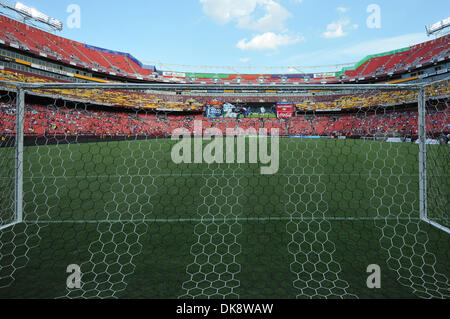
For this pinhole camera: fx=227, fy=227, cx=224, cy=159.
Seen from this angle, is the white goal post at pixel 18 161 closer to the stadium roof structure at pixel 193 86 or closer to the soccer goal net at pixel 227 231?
the soccer goal net at pixel 227 231

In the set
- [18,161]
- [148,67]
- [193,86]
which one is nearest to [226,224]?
[193,86]

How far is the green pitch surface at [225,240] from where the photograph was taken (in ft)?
4.99

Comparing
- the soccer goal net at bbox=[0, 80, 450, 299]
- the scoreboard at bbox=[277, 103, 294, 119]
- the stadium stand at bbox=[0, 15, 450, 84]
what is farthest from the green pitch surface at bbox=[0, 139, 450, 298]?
the scoreboard at bbox=[277, 103, 294, 119]

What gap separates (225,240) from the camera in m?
2.13

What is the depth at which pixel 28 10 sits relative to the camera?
24406 millimetres

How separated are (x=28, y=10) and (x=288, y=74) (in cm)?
3656

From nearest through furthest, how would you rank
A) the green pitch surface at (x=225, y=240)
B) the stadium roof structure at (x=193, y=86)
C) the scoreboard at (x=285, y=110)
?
the green pitch surface at (x=225, y=240) → the stadium roof structure at (x=193, y=86) → the scoreboard at (x=285, y=110)

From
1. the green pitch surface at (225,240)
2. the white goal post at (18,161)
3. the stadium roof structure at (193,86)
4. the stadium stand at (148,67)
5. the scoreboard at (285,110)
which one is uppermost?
the stadium stand at (148,67)

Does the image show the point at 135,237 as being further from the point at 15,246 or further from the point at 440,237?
the point at 440,237

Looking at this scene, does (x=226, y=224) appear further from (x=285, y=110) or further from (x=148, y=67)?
(x=148, y=67)

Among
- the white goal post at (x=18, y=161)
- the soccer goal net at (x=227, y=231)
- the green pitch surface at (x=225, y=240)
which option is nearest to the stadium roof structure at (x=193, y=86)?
the soccer goal net at (x=227, y=231)

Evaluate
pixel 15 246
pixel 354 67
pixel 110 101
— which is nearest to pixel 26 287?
pixel 15 246

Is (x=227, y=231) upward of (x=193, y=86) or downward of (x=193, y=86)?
downward

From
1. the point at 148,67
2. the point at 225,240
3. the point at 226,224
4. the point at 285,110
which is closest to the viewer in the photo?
the point at 225,240
